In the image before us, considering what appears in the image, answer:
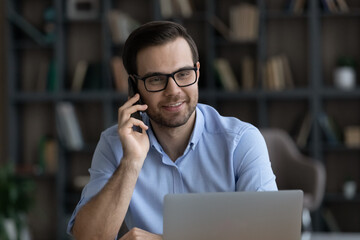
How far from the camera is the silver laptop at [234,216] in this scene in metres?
1.37

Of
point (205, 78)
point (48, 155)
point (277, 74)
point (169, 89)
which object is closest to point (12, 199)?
point (48, 155)

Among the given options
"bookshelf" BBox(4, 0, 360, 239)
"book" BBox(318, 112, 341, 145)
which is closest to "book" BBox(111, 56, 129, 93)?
"bookshelf" BBox(4, 0, 360, 239)

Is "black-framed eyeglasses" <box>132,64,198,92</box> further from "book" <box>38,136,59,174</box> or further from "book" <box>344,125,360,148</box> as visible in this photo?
"book" <box>38,136,59,174</box>

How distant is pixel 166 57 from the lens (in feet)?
5.82

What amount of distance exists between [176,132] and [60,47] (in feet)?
11.7

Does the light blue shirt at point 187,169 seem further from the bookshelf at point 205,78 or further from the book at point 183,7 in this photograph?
the book at point 183,7

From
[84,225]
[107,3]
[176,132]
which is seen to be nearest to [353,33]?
[107,3]

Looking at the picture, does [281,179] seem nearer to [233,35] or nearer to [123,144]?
[233,35]

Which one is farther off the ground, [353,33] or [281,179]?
[353,33]

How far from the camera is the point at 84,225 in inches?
68.9

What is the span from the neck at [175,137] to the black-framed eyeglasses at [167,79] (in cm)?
17

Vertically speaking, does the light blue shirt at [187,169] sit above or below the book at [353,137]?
above

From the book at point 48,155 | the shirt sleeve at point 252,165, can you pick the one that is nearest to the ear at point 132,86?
the shirt sleeve at point 252,165

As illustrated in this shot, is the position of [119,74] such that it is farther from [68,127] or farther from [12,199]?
[12,199]
